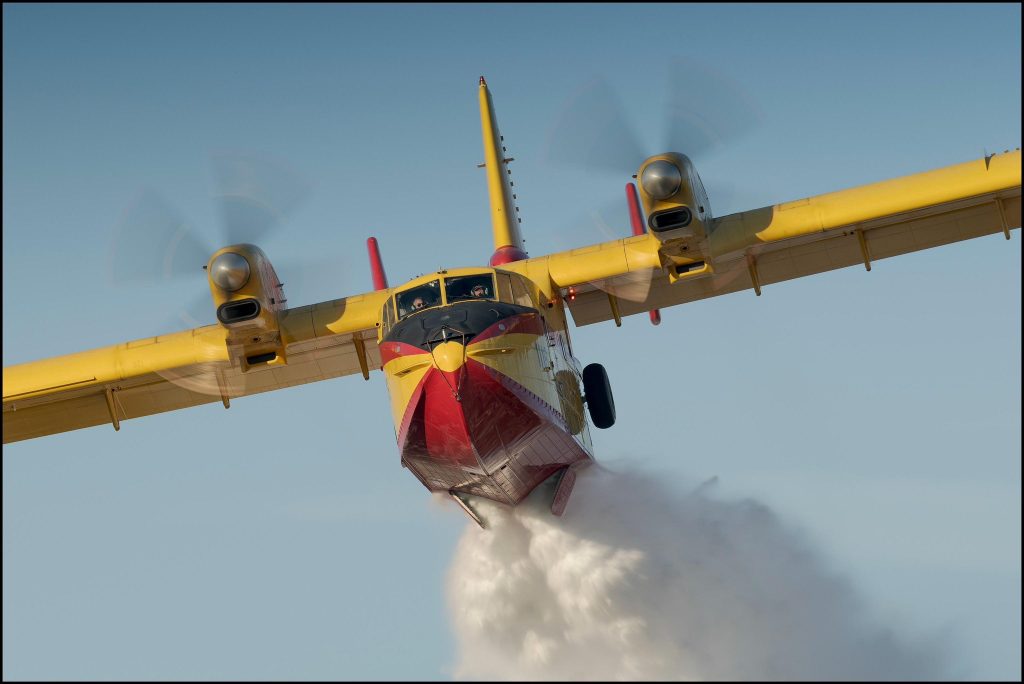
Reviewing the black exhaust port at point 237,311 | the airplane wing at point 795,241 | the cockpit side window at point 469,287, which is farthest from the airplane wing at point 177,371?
the cockpit side window at point 469,287

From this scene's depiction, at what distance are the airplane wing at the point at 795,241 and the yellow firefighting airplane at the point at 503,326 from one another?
0.07 feet

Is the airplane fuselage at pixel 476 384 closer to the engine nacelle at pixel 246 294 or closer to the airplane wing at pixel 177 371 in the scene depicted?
the engine nacelle at pixel 246 294

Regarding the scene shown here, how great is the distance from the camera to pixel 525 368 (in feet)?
47.5

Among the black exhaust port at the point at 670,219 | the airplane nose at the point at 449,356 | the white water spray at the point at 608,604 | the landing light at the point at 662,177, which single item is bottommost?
the white water spray at the point at 608,604

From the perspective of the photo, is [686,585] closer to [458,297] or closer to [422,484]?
[422,484]

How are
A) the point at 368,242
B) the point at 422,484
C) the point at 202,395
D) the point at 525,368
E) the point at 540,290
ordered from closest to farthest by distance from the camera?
the point at 525,368 → the point at 422,484 → the point at 540,290 → the point at 202,395 → the point at 368,242

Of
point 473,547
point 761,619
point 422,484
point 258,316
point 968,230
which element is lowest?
point 761,619

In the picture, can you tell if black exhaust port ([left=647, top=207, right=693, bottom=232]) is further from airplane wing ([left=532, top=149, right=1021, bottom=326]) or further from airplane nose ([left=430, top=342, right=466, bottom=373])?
airplane nose ([left=430, top=342, right=466, bottom=373])

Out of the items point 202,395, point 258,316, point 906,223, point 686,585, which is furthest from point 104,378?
point 906,223

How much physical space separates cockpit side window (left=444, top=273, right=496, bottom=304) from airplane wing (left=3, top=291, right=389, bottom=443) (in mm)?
2787

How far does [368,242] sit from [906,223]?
7930 millimetres

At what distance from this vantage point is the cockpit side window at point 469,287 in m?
14.6

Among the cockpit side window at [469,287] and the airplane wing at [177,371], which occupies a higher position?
the cockpit side window at [469,287]

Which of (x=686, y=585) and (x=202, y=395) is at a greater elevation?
(x=202, y=395)
